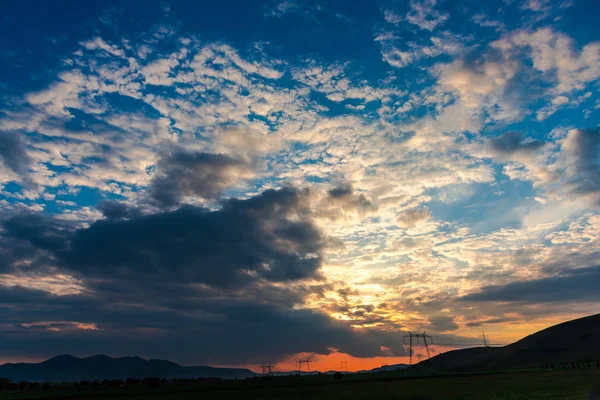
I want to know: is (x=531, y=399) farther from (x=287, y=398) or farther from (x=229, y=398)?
(x=229, y=398)

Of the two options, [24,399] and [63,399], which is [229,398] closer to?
[63,399]

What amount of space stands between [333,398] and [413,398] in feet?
79.1

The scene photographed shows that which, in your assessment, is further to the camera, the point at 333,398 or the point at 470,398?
the point at 333,398

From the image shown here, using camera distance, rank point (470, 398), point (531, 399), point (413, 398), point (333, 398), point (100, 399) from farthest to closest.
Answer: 1. point (100, 399)
2. point (333, 398)
3. point (413, 398)
4. point (470, 398)
5. point (531, 399)

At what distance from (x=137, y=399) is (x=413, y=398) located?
8663 centimetres

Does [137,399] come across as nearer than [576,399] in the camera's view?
No

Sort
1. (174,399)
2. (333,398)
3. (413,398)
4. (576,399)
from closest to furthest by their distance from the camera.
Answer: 1. (576,399)
2. (413,398)
3. (333,398)
4. (174,399)

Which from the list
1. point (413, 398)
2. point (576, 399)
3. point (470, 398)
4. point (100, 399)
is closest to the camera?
point (576, 399)

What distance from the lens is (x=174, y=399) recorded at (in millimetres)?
128625

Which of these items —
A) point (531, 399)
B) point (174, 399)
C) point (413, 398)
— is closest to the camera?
point (531, 399)

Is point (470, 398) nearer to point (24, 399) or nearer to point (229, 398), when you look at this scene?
point (229, 398)

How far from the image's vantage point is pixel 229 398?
439 ft

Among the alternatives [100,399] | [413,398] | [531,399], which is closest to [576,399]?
[531,399]

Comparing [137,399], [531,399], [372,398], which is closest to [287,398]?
[372,398]
